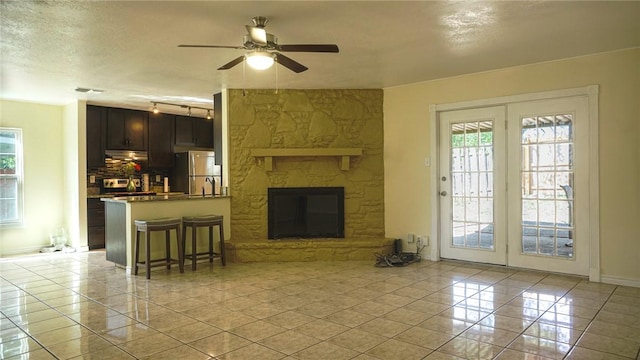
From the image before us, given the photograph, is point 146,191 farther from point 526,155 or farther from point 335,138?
point 526,155

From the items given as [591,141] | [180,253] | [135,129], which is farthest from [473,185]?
[135,129]

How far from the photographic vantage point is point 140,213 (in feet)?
17.3

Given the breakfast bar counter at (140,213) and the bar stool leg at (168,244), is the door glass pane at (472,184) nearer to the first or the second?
the breakfast bar counter at (140,213)

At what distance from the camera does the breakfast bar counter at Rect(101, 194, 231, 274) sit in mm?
5211

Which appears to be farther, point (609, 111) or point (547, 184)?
point (547, 184)

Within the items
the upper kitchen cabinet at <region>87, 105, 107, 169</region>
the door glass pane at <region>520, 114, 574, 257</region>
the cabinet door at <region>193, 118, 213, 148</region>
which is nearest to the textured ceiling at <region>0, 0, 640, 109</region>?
the door glass pane at <region>520, 114, 574, 257</region>

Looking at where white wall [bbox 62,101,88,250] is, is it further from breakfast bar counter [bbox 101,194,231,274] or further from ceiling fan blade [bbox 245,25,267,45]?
ceiling fan blade [bbox 245,25,267,45]

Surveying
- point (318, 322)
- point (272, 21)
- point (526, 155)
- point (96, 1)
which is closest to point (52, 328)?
point (318, 322)

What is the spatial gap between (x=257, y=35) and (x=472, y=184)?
11.4 feet

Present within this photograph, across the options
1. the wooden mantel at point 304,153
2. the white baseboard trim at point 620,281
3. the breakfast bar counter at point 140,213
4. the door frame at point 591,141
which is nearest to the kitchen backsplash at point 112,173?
the breakfast bar counter at point 140,213

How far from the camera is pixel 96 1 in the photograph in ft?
9.78

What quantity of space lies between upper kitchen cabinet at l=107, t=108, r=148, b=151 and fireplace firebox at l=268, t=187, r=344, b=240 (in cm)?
323

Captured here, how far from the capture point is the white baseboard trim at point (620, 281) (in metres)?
4.22

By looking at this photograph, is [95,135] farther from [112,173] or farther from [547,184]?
[547,184]
